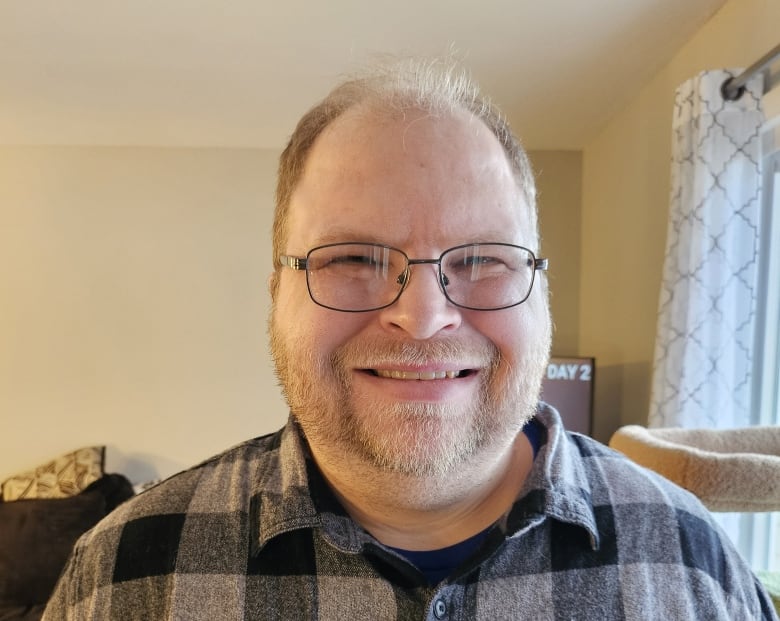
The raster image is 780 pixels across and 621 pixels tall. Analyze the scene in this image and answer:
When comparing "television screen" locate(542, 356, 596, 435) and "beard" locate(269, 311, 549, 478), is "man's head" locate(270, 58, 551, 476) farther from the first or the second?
"television screen" locate(542, 356, 596, 435)

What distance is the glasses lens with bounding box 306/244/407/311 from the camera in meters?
0.76

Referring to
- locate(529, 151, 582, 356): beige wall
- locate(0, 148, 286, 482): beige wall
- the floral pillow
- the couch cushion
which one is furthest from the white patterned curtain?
the floral pillow

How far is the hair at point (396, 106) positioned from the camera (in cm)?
85

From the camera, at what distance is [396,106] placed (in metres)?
0.84

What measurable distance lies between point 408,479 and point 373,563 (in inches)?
4.9

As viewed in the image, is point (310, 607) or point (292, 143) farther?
point (292, 143)

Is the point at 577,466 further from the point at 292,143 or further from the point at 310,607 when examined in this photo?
the point at 292,143

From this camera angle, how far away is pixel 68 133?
9.34 feet

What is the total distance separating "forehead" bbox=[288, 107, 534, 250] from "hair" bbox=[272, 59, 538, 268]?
0.03m

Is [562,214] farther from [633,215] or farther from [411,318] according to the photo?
[411,318]

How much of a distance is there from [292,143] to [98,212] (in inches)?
102

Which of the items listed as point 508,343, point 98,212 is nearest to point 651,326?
point 508,343

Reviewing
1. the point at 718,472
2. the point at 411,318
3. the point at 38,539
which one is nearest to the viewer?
the point at 411,318

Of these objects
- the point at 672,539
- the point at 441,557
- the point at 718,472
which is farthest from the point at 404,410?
the point at 718,472
